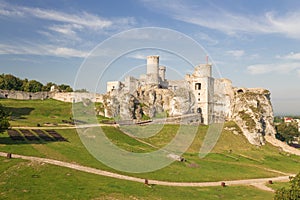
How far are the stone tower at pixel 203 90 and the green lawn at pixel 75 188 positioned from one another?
195ft

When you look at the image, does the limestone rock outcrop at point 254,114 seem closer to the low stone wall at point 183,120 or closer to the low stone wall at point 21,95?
the low stone wall at point 183,120

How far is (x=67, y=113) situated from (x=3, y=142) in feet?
138

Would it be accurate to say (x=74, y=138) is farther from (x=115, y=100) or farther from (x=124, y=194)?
(x=115, y=100)

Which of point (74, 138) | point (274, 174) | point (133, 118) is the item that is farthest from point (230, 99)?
point (74, 138)

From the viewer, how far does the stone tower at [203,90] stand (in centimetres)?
10599

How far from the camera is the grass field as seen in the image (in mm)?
38062

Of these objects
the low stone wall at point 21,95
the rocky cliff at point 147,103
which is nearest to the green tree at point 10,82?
the low stone wall at point 21,95

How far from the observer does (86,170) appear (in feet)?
150

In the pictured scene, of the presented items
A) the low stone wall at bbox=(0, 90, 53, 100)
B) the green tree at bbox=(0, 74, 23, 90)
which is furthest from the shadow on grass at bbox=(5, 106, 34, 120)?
the green tree at bbox=(0, 74, 23, 90)

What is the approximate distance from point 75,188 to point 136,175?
11365mm

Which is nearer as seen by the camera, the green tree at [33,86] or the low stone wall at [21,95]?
the low stone wall at [21,95]

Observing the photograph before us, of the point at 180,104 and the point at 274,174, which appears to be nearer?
the point at 274,174

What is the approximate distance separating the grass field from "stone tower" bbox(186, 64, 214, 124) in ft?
62.5

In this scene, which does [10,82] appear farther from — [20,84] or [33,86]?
[33,86]
